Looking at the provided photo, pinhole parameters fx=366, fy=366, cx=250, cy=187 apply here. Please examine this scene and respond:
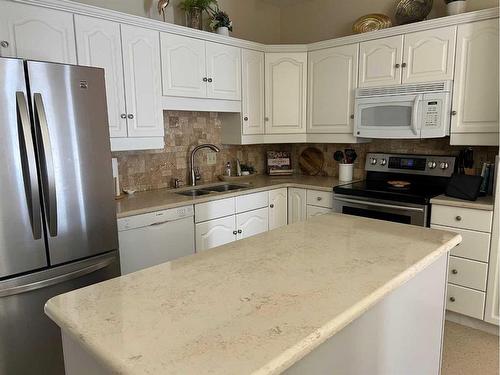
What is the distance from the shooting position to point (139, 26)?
259 cm

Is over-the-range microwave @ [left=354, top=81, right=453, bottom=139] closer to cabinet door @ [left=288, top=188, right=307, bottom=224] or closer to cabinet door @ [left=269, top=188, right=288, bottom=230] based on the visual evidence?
cabinet door @ [left=288, top=188, right=307, bottom=224]

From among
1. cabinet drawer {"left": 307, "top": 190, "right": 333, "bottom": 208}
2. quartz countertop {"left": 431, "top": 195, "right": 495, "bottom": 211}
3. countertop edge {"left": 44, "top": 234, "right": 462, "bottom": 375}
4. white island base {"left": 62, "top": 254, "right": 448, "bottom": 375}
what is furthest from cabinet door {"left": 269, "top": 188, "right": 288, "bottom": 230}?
countertop edge {"left": 44, "top": 234, "right": 462, "bottom": 375}

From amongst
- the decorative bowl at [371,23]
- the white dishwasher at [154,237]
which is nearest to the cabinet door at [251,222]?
the white dishwasher at [154,237]

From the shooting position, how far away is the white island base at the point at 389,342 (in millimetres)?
976

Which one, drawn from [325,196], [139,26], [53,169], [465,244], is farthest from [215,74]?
[465,244]

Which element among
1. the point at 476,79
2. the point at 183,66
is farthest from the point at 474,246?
the point at 183,66

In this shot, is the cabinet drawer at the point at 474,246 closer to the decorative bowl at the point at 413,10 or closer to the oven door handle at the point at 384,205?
the oven door handle at the point at 384,205

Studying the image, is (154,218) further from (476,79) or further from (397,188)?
(476,79)

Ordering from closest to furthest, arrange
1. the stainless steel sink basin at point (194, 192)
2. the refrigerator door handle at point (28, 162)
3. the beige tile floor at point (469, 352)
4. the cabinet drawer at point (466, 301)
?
the refrigerator door handle at point (28, 162), the beige tile floor at point (469, 352), the cabinet drawer at point (466, 301), the stainless steel sink basin at point (194, 192)

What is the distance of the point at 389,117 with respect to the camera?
3055 mm

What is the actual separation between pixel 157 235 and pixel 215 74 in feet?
4.82

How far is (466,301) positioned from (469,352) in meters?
0.38

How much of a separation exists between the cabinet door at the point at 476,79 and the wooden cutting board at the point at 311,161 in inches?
56.5

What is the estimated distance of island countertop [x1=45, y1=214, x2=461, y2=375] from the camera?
771mm
